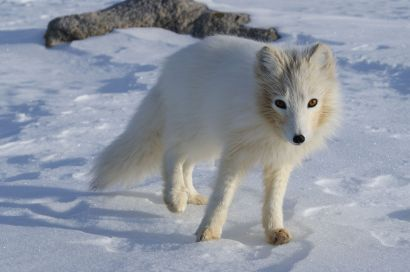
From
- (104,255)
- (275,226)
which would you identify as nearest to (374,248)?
(275,226)

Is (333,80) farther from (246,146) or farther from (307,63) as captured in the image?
(246,146)

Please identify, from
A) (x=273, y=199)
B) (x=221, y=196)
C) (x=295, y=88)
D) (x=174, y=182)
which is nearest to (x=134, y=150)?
(x=174, y=182)

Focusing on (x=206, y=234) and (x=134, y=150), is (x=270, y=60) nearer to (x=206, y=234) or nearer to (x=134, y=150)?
(x=206, y=234)

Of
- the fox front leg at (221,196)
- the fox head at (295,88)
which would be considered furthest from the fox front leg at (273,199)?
the fox head at (295,88)

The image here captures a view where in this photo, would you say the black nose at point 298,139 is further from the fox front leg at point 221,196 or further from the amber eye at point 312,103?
the fox front leg at point 221,196

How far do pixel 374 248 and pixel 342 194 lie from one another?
88cm

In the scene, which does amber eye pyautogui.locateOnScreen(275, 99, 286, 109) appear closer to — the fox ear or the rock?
the fox ear

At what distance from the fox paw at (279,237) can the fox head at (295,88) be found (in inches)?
19.8

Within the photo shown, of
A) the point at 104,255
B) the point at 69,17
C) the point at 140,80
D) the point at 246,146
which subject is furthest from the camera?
the point at 69,17

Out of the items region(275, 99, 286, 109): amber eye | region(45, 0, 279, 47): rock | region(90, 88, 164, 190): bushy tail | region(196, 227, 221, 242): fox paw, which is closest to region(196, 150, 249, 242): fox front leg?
region(196, 227, 221, 242): fox paw

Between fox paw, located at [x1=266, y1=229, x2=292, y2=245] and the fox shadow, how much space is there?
0.40 metres

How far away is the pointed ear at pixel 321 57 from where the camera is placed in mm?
3191

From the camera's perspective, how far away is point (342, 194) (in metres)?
3.96

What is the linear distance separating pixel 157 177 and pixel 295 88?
5.66 ft
